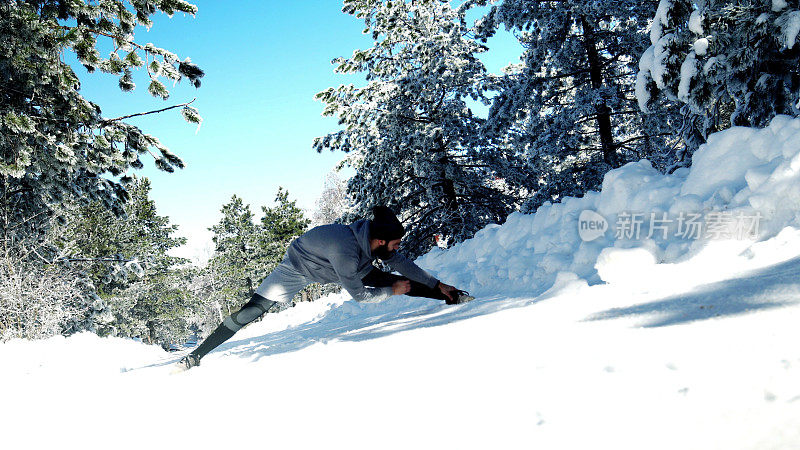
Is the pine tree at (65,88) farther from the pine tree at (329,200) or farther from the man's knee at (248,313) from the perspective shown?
the pine tree at (329,200)

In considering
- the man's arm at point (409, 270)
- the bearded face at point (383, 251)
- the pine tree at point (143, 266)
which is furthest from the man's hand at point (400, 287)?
the pine tree at point (143, 266)

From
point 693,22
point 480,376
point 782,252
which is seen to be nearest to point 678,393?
point 480,376

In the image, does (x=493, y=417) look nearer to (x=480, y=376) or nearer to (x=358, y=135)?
(x=480, y=376)

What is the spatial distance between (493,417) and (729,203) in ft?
12.2

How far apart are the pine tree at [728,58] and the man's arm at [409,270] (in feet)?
12.0

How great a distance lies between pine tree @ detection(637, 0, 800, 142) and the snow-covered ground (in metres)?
0.78

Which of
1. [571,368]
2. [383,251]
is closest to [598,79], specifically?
[383,251]

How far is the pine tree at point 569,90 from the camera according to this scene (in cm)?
970

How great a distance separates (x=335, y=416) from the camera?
1998mm

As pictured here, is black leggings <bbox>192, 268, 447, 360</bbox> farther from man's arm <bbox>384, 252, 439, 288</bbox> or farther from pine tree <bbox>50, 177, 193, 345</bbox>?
pine tree <bbox>50, 177, 193, 345</bbox>

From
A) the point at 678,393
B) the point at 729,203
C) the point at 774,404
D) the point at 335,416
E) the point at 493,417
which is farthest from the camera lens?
the point at 729,203

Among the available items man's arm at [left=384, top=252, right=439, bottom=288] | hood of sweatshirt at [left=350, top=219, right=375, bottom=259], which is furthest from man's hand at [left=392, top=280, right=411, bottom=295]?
hood of sweatshirt at [left=350, top=219, right=375, bottom=259]

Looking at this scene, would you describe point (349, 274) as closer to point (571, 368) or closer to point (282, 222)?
point (571, 368)

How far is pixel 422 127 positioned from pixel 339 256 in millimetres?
8577
